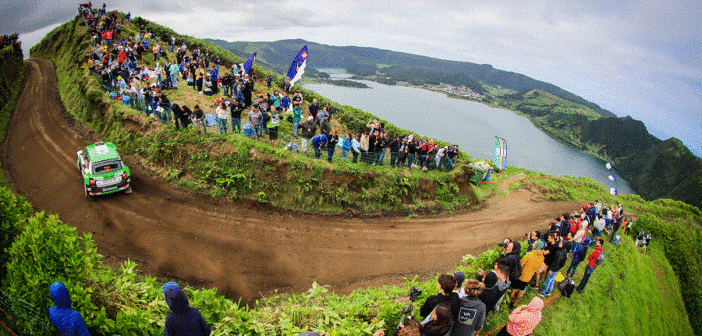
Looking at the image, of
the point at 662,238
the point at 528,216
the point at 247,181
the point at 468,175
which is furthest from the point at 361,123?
the point at 662,238

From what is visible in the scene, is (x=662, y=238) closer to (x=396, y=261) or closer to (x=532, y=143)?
(x=396, y=261)

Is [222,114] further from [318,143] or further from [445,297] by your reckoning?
[445,297]

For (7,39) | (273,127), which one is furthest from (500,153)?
(7,39)

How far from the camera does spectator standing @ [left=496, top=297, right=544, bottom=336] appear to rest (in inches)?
241

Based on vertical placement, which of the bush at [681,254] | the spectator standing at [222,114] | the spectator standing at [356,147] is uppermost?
the spectator standing at [222,114]

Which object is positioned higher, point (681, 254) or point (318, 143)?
point (318, 143)

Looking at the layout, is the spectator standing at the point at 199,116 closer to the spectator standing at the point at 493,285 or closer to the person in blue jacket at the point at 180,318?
the person in blue jacket at the point at 180,318

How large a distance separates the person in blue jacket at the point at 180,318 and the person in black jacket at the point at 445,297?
3.96 meters

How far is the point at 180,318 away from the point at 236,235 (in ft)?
26.0

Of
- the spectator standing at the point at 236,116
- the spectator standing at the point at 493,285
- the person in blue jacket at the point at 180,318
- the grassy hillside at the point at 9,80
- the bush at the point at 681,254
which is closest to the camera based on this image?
the person in blue jacket at the point at 180,318

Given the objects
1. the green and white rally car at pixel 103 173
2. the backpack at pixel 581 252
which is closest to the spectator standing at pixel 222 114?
the green and white rally car at pixel 103 173

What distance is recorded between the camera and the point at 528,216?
59.3ft

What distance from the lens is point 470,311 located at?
536 centimetres

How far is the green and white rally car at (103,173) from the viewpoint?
41.2ft
